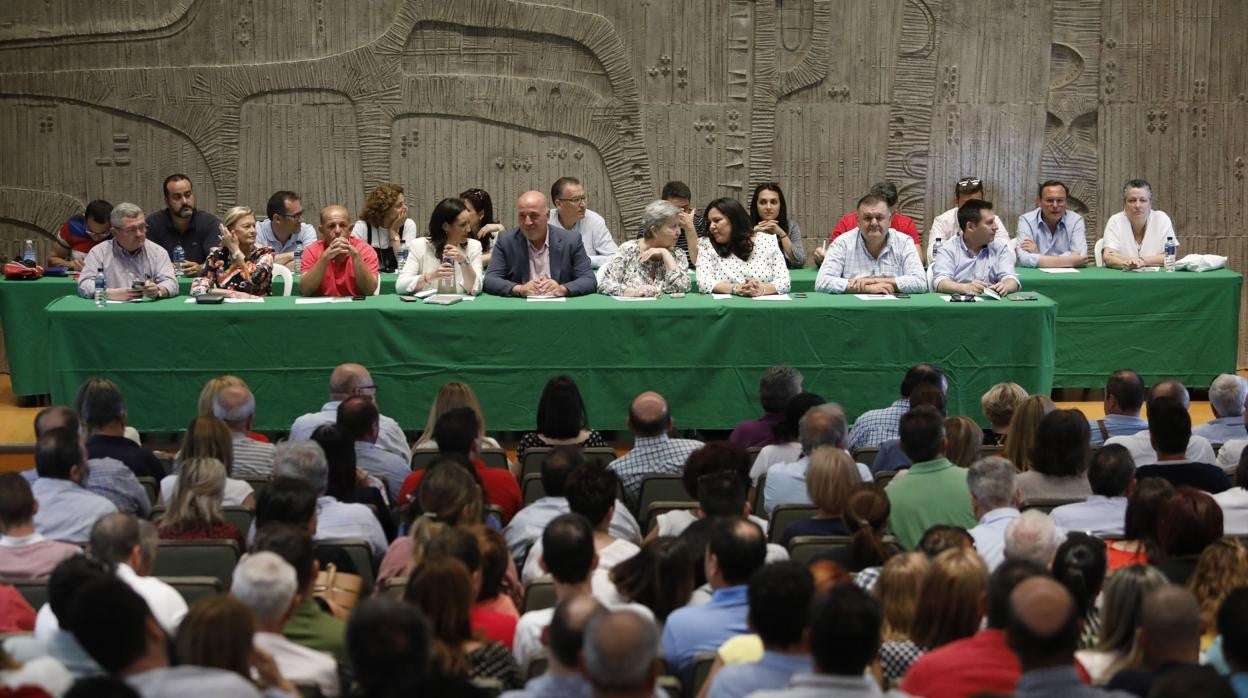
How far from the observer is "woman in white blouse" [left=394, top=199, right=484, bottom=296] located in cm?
827

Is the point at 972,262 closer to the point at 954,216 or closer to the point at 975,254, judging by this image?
the point at 975,254

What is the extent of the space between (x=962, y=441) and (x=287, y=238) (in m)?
5.50

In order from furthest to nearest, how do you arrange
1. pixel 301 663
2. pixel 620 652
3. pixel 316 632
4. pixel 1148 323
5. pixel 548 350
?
1. pixel 1148 323
2. pixel 548 350
3. pixel 316 632
4. pixel 301 663
5. pixel 620 652

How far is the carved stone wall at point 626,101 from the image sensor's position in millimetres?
10703

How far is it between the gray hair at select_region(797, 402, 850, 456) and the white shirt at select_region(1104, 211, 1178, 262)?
4838 mm

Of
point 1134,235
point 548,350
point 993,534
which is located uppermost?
point 1134,235

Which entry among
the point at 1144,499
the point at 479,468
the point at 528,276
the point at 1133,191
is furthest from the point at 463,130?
the point at 1144,499

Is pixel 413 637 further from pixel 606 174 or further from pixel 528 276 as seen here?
pixel 606 174

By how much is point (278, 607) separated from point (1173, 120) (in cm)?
881

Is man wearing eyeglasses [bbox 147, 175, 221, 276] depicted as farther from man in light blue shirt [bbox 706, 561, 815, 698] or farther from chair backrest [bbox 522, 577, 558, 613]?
man in light blue shirt [bbox 706, 561, 815, 698]

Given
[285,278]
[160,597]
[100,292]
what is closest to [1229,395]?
[160,597]

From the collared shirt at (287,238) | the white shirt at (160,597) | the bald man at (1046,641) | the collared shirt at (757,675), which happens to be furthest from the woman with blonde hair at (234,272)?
the bald man at (1046,641)

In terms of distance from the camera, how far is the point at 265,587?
148 inches

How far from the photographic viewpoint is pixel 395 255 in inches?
385
